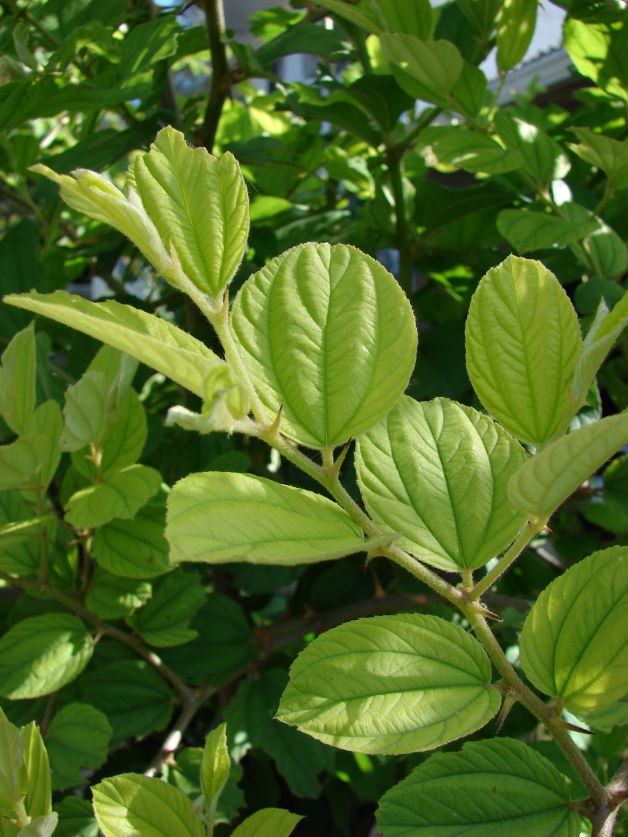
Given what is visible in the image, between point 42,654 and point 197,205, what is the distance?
376 millimetres

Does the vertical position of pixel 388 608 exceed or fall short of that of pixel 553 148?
it falls short

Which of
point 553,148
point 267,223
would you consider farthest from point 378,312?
point 267,223

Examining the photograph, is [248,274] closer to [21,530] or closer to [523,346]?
[21,530]

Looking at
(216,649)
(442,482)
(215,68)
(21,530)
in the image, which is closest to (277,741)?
(216,649)

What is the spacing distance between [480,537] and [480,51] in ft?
2.04

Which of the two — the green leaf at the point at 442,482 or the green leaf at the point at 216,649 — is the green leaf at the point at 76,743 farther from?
the green leaf at the point at 442,482

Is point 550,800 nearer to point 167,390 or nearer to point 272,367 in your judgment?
point 272,367

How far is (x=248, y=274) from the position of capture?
886 mm

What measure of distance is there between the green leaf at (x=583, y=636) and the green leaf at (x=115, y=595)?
0.38m

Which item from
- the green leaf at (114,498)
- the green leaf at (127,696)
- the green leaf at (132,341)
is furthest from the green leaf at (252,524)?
the green leaf at (127,696)

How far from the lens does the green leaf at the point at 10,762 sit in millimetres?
423

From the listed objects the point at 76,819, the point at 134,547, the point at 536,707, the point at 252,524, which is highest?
the point at 252,524

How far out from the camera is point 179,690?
2.56ft

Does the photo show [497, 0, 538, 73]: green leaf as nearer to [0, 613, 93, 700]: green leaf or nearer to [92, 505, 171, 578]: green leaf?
[92, 505, 171, 578]: green leaf
